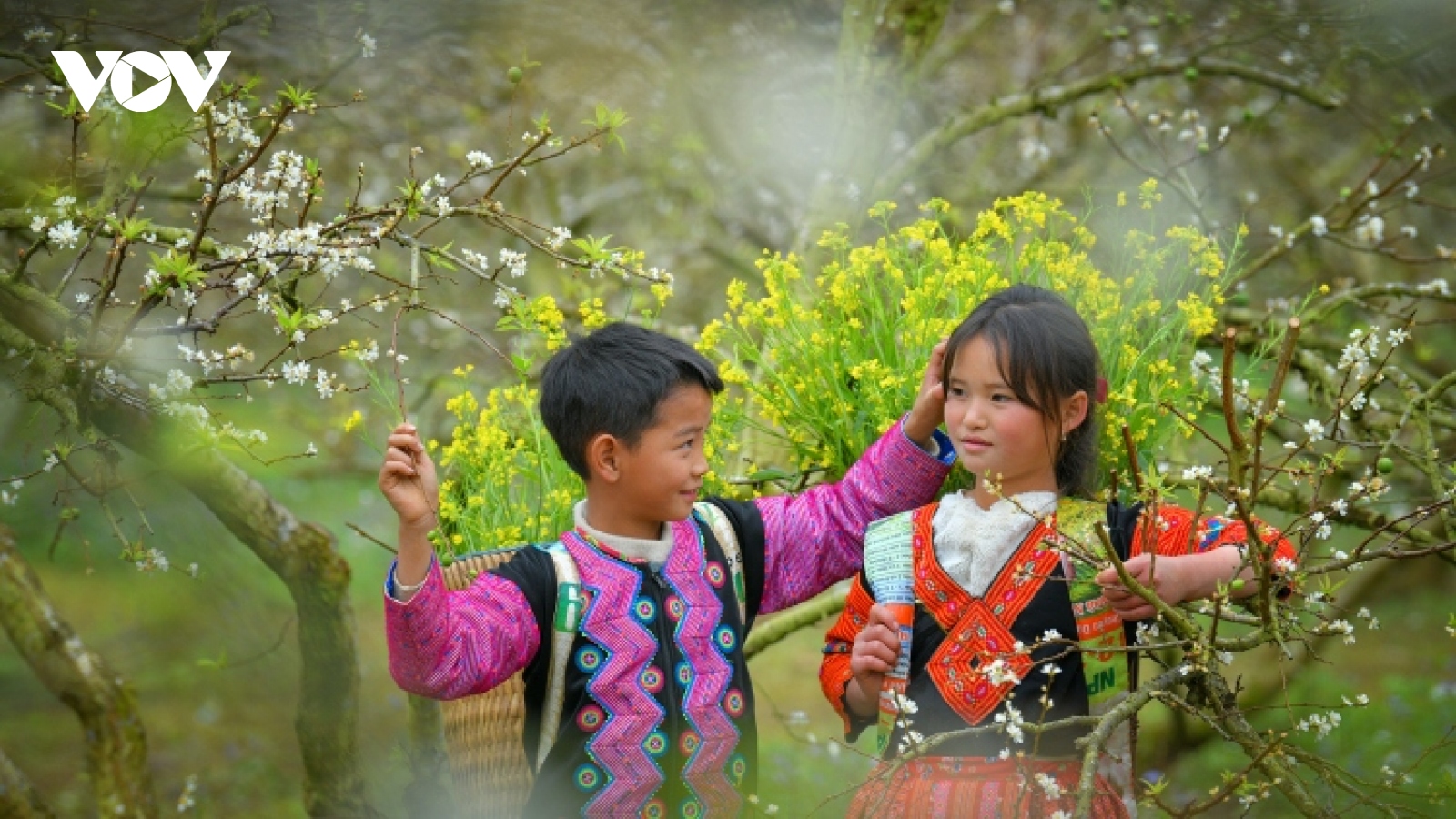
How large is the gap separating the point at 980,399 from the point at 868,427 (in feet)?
1.31

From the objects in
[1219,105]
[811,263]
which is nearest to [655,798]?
[811,263]

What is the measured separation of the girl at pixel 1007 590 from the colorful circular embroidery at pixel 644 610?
285 mm

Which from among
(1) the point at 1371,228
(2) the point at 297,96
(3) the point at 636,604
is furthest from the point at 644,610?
(1) the point at 1371,228

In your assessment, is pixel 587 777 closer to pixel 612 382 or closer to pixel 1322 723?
pixel 612 382

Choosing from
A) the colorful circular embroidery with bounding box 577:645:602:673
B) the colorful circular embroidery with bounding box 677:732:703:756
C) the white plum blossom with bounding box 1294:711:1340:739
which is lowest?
the white plum blossom with bounding box 1294:711:1340:739

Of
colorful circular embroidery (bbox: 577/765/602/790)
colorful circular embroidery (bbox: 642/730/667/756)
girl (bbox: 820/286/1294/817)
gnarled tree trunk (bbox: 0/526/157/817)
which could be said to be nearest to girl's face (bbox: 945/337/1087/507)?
girl (bbox: 820/286/1294/817)

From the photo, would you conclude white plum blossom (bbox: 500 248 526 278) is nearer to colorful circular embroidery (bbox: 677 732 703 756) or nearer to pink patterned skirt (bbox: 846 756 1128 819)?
colorful circular embroidery (bbox: 677 732 703 756)

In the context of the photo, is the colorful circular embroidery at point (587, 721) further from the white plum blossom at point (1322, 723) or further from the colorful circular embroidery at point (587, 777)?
the white plum blossom at point (1322, 723)

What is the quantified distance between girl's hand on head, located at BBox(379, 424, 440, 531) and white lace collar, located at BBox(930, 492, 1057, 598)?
0.69 m

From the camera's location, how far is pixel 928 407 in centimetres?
216

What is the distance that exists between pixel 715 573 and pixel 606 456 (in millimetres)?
242

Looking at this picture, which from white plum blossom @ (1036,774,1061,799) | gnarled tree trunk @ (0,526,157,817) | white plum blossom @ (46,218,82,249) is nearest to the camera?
white plum blossom @ (1036,774,1061,799)

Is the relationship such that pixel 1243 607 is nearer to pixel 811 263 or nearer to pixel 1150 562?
pixel 1150 562

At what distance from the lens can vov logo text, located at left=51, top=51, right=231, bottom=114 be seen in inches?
84.9
